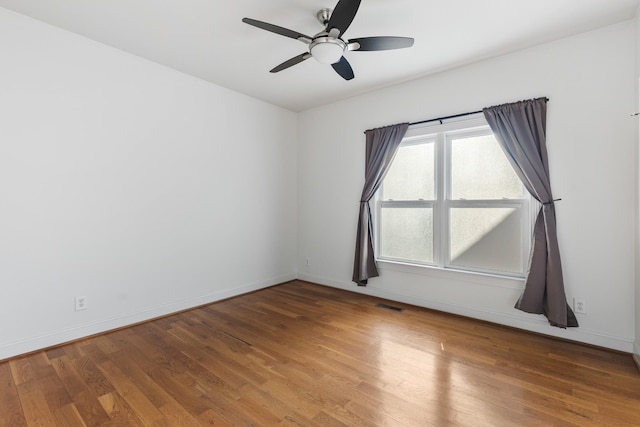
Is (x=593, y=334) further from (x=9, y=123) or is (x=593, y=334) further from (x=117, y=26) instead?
(x=9, y=123)

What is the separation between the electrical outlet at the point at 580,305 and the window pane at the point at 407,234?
1.35 m

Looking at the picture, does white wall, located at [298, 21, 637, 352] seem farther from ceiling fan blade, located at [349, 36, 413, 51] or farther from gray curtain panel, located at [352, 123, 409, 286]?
ceiling fan blade, located at [349, 36, 413, 51]

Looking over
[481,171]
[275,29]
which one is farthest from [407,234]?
[275,29]

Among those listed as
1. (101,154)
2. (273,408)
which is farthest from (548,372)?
(101,154)

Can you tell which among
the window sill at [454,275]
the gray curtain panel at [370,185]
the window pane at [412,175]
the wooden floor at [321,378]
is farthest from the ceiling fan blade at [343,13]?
the window sill at [454,275]

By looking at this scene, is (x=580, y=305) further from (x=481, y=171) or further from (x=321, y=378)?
(x=321, y=378)

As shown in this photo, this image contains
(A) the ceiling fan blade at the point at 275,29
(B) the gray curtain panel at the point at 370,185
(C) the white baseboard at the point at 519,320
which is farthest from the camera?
(B) the gray curtain panel at the point at 370,185

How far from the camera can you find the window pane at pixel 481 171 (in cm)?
307

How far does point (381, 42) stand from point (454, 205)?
6.46 ft

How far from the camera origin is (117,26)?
257cm

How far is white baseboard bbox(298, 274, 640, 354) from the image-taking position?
2523 millimetres

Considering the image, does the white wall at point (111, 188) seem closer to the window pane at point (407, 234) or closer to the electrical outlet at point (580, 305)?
the window pane at point (407, 234)

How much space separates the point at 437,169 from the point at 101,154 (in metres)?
3.54

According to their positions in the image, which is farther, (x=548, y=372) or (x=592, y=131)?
(x=592, y=131)
